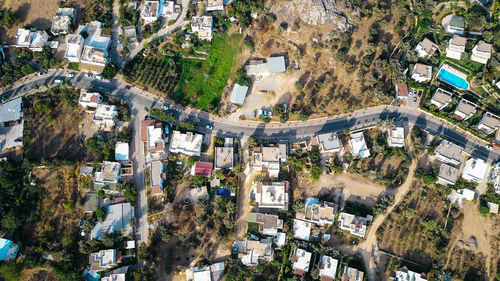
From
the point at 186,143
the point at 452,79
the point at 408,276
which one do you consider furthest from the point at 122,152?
the point at 452,79

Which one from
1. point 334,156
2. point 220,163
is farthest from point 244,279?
point 334,156

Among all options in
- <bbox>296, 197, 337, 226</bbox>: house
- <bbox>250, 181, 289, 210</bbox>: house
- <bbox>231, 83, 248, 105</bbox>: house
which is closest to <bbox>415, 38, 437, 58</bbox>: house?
<bbox>231, 83, 248, 105</bbox>: house

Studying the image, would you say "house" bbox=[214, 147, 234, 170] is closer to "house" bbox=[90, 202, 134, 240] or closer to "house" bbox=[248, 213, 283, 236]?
"house" bbox=[248, 213, 283, 236]

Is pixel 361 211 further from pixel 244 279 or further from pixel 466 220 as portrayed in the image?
pixel 244 279

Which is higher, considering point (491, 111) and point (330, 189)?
point (491, 111)

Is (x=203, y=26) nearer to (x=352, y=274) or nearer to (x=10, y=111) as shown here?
(x=10, y=111)

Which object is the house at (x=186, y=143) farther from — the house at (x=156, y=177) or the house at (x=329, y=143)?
the house at (x=329, y=143)
